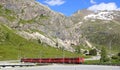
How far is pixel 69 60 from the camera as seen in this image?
181 metres

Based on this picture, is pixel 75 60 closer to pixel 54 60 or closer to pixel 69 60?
pixel 69 60

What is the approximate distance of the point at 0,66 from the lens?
135000 millimetres

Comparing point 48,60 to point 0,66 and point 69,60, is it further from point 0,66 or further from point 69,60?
point 0,66

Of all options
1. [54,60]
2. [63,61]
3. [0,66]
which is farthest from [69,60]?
[0,66]

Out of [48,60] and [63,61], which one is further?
[48,60]

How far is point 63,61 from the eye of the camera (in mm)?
184000

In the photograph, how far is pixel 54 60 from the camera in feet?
641

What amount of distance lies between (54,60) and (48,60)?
5663mm

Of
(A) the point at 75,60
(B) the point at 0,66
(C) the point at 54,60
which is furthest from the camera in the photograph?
(C) the point at 54,60

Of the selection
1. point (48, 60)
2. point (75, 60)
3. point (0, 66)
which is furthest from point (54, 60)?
point (0, 66)

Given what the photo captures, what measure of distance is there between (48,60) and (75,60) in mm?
30806

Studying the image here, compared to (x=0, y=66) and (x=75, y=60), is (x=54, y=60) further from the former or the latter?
A: (x=0, y=66)

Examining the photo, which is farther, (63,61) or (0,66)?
(63,61)

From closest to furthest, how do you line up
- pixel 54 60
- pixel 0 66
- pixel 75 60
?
pixel 0 66, pixel 75 60, pixel 54 60
